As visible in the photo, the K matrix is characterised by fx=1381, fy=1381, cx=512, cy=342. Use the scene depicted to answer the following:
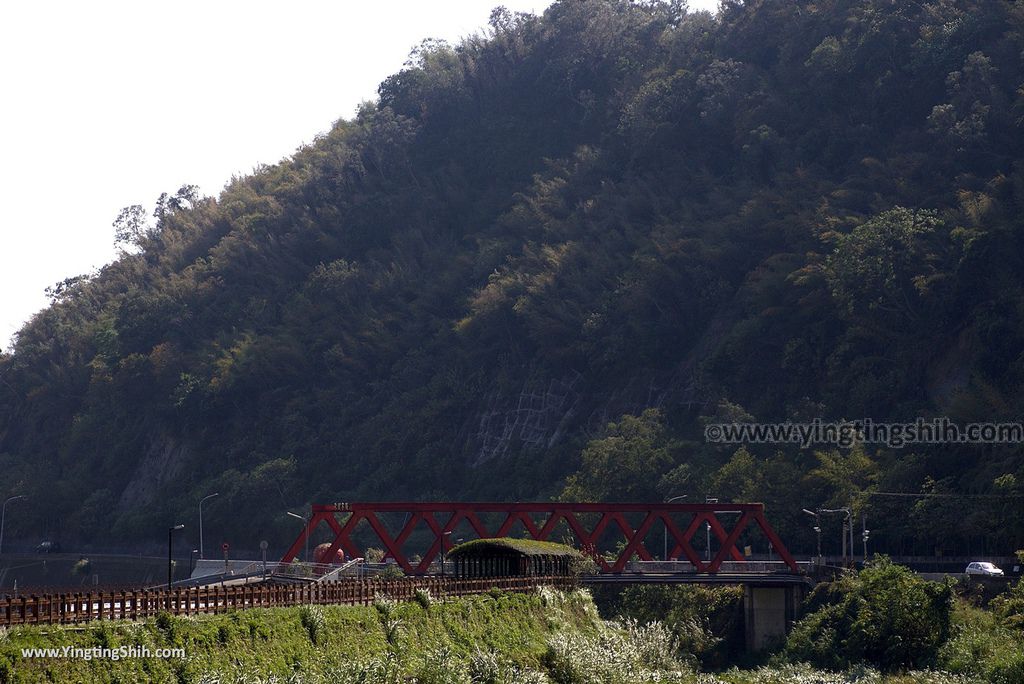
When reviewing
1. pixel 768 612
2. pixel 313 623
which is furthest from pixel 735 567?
pixel 313 623

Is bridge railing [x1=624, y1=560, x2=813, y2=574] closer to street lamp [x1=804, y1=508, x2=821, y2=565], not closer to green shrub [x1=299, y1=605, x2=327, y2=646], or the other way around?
street lamp [x1=804, y1=508, x2=821, y2=565]

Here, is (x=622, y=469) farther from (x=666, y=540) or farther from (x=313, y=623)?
(x=313, y=623)

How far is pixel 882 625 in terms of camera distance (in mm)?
62250

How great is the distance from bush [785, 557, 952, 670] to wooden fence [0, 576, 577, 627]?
14581 millimetres

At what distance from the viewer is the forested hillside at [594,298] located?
10156 centimetres

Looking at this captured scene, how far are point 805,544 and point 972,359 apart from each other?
65.5 feet

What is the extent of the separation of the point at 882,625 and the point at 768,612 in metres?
12.8

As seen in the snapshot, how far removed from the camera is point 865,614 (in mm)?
63656

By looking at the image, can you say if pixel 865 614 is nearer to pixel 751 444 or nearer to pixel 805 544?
pixel 805 544

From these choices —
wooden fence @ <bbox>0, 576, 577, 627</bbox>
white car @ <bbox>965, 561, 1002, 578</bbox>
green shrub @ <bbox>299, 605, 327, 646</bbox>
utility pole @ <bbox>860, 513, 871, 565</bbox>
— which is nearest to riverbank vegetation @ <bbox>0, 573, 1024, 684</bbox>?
green shrub @ <bbox>299, 605, 327, 646</bbox>

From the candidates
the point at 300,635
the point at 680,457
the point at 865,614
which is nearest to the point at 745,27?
the point at 680,457

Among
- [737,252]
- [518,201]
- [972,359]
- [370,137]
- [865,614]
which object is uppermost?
[370,137]

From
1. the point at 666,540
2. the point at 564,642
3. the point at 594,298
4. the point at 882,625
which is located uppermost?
the point at 594,298

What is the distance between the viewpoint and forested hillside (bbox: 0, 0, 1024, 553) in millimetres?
101562
